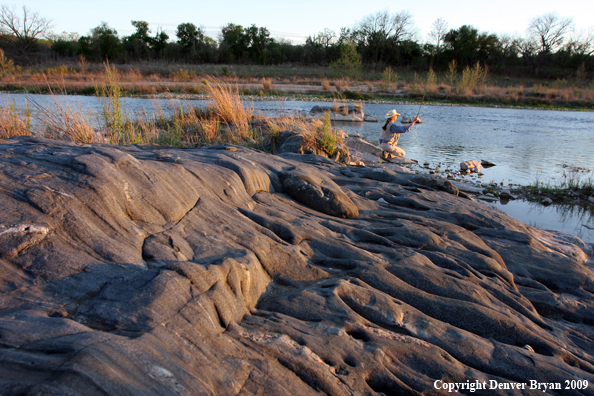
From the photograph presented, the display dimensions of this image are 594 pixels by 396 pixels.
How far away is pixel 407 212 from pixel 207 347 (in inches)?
123

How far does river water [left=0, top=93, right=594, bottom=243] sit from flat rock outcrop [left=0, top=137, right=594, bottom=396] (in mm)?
3030

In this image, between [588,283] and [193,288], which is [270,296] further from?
[588,283]

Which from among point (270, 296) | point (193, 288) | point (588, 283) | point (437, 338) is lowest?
point (588, 283)

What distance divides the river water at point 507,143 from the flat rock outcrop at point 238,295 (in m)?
3.03

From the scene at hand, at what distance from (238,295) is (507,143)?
12846 millimetres

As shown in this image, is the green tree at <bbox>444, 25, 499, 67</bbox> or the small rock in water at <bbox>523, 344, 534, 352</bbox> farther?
the green tree at <bbox>444, 25, 499, 67</bbox>

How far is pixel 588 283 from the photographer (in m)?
3.53

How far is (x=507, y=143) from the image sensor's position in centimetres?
1230

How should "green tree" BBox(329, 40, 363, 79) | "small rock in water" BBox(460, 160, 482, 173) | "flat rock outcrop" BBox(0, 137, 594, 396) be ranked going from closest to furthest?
1. "flat rock outcrop" BBox(0, 137, 594, 396)
2. "small rock in water" BBox(460, 160, 482, 173)
3. "green tree" BBox(329, 40, 363, 79)

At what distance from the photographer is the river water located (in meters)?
6.14

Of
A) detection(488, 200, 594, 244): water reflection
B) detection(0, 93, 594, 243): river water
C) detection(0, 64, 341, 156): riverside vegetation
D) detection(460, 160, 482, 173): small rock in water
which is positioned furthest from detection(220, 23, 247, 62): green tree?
detection(488, 200, 594, 244): water reflection

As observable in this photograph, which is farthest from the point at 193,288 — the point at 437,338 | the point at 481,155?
the point at 481,155

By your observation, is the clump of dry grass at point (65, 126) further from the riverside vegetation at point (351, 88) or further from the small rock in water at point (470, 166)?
the riverside vegetation at point (351, 88)

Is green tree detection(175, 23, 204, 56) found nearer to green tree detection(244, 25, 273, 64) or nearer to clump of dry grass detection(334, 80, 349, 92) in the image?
green tree detection(244, 25, 273, 64)
